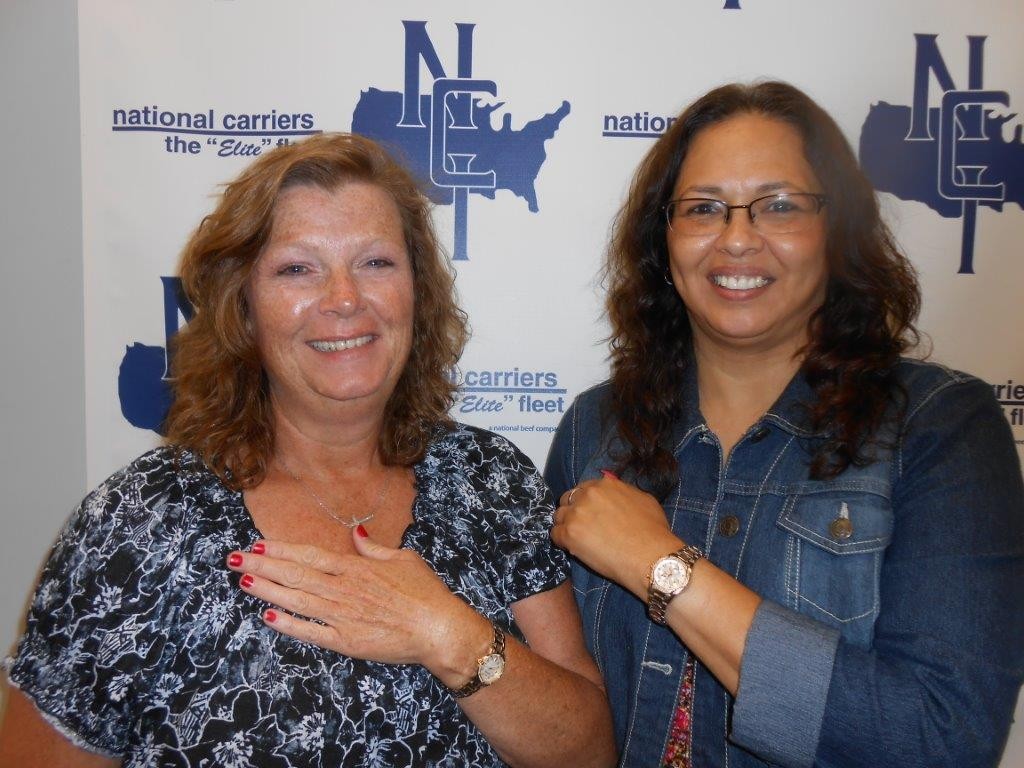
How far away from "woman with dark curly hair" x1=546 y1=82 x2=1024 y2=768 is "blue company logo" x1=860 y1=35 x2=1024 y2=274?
2.19 feet

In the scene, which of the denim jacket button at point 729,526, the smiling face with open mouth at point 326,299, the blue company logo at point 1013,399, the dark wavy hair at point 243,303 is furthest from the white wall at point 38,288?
the blue company logo at point 1013,399

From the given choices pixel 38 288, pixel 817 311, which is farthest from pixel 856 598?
pixel 38 288

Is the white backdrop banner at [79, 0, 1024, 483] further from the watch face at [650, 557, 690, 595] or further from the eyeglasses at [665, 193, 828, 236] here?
the watch face at [650, 557, 690, 595]

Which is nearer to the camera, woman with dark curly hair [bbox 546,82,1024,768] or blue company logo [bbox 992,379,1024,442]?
woman with dark curly hair [bbox 546,82,1024,768]

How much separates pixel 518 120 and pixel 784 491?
118cm

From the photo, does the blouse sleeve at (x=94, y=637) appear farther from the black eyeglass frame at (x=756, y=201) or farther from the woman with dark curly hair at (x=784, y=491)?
the black eyeglass frame at (x=756, y=201)

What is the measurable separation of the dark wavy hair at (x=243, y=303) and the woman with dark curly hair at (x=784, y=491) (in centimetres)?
49

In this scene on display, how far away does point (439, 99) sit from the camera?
209 cm

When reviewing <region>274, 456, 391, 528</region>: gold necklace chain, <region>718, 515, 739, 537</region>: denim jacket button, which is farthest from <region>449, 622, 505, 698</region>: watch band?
<region>718, 515, 739, 537</region>: denim jacket button

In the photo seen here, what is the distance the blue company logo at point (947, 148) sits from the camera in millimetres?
2105

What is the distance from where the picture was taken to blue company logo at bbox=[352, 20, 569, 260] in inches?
82.0

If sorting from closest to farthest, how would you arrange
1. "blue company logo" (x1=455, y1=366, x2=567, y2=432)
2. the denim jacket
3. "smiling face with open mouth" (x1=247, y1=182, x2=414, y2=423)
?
the denim jacket → "smiling face with open mouth" (x1=247, y1=182, x2=414, y2=423) → "blue company logo" (x1=455, y1=366, x2=567, y2=432)

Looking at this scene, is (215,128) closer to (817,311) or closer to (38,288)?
(38,288)

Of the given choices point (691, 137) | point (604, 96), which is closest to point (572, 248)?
point (604, 96)
